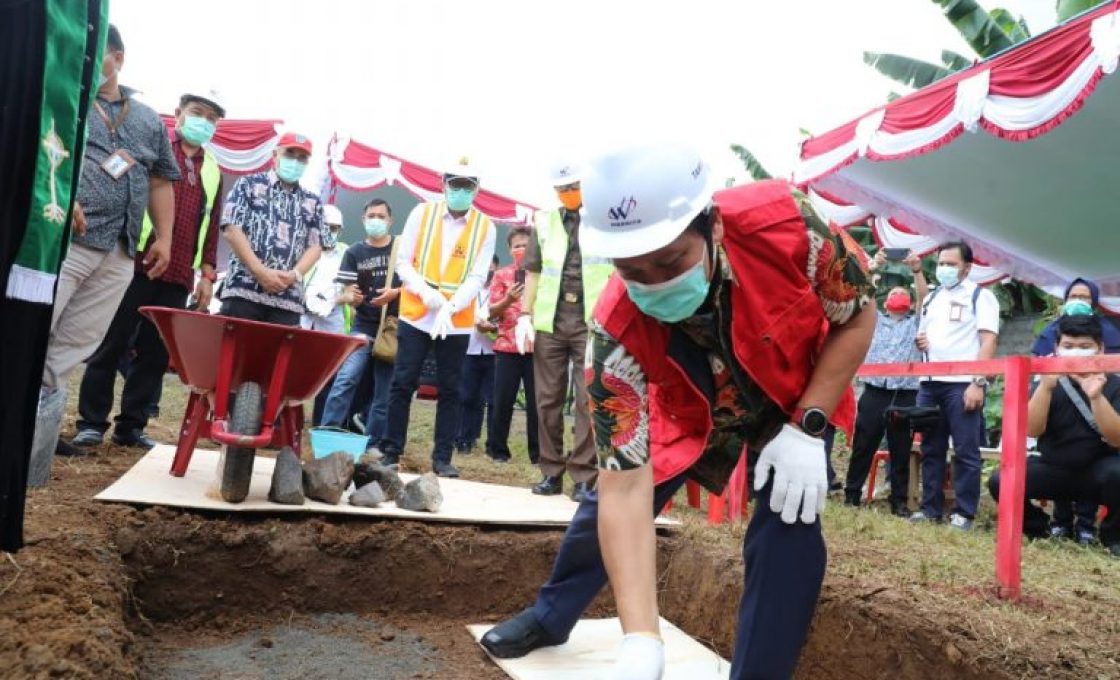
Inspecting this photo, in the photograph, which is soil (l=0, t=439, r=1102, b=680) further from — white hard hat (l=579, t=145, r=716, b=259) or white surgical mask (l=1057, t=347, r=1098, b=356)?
white surgical mask (l=1057, t=347, r=1098, b=356)

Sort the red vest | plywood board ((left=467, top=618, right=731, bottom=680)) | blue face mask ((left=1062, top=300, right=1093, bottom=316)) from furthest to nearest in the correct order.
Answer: blue face mask ((left=1062, top=300, right=1093, bottom=316)), plywood board ((left=467, top=618, right=731, bottom=680)), the red vest

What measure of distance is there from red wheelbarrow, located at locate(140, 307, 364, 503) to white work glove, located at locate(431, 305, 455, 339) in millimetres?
1313

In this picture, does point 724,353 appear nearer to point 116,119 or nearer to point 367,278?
point 116,119

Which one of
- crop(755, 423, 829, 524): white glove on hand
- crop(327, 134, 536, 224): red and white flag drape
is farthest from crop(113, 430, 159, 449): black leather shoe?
crop(327, 134, 536, 224): red and white flag drape

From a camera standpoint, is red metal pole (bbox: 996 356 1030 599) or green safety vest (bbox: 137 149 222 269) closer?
red metal pole (bbox: 996 356 1030 599)

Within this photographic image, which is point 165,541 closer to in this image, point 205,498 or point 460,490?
point 205,498

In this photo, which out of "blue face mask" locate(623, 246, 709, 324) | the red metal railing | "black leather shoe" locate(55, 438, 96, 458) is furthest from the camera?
"black leather shoe" locate(55, 438, 96, 458)

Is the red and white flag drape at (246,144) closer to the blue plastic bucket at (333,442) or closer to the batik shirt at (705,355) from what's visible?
the blue plastic bucket at (333,442)

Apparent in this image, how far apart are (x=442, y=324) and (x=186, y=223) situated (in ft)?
4.94

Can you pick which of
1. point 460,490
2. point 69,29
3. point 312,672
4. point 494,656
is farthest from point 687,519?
point 69,29

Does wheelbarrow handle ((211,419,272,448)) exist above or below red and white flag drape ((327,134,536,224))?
below

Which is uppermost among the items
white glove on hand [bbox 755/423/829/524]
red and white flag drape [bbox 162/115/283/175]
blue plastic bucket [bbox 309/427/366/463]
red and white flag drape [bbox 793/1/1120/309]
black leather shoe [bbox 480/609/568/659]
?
red and white flag drape [bbox 162/115/283/175]

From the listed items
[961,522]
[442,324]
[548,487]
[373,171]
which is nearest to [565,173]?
[442,324]

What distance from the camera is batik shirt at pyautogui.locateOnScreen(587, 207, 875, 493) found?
1792 millimetres
